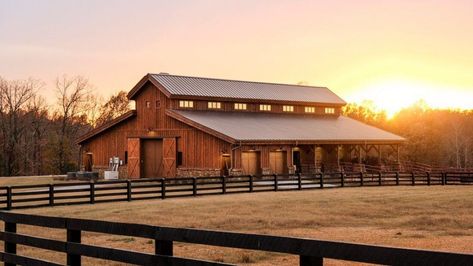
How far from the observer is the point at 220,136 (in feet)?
145

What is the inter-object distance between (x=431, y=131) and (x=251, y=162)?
46.2 metres

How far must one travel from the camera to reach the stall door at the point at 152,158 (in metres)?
49.8

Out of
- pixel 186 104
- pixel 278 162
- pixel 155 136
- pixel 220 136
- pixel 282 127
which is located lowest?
pixel 278 162

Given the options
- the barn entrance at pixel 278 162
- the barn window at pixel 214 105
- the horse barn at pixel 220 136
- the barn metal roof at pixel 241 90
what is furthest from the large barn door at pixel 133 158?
the barn entrance at pixel 278 162

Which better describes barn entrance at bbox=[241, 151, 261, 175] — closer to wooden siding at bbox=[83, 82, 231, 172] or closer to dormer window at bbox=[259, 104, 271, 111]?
wooden siding at bbox=[83, 82, 231, 172]

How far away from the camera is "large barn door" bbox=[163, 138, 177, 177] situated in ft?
158

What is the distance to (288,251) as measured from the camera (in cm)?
518

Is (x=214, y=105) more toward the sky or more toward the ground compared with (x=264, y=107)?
more toward the ground

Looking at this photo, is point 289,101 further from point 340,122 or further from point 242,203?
point 242,203

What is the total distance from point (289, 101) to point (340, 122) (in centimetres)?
618

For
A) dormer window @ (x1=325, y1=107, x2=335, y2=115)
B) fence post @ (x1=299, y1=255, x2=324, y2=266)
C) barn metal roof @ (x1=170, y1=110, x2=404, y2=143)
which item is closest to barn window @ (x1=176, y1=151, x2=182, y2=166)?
barn metal roof @ (x1=170, y1=110, x2=404, y2=143)

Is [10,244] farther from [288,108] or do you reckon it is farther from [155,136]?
[288,108]

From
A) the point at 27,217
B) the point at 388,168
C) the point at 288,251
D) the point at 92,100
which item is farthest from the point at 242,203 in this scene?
the point at 92,100

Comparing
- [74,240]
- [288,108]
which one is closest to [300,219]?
[74,240]
